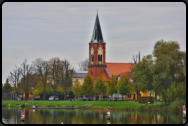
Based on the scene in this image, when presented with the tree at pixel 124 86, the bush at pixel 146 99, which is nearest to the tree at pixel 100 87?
the tree at pixel 124 86

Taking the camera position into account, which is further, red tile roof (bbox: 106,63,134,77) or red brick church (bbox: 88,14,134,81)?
red tile roof (bbox: 106,63,134,77)

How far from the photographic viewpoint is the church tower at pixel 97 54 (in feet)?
371

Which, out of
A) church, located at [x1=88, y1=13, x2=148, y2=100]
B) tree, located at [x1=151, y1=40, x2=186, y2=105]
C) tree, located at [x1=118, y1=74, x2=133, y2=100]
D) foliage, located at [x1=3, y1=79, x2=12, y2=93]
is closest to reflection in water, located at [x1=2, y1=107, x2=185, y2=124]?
tree, located at [x1=151, y1=40, x2=186, y2=105]

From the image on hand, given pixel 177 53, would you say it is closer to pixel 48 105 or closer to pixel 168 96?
pixel 168 96

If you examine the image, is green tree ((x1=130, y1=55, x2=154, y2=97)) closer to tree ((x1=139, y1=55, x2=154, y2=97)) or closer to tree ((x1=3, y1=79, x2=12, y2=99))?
tree ((x1=139, y1=55, x2=154, y2=97))

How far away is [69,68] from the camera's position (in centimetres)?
9488

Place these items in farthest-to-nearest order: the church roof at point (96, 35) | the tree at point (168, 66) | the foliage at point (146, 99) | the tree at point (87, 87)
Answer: the church roof at point (96, 35) < the tree at point (87, 87) < the foliage at point (146, 99) < the tree at point (168, 66)

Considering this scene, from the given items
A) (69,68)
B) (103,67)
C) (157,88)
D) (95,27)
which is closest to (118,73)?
(103,67)

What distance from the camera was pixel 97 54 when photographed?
114 metres

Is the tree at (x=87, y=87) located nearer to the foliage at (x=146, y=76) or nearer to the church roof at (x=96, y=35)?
the church roof at (x=96, y=35)

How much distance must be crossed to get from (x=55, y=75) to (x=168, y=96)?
44.3 metres

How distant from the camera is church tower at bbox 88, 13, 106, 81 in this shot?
113 meters

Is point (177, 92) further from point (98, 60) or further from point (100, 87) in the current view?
point (98, 60)

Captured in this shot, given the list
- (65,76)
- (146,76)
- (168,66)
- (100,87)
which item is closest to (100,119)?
(168,66)
